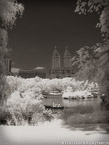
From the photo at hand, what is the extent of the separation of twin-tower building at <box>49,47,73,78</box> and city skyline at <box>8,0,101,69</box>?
0.11 m

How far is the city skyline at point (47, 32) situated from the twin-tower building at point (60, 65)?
0.11 m

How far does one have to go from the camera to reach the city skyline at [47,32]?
559 cm

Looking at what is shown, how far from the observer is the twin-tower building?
595 centimetres

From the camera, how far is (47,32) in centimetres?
619

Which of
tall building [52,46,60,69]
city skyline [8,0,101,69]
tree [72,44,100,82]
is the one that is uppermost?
city skyline [8,0,101,69]

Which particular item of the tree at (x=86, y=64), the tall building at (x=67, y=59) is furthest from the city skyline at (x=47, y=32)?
the tree at (x=86, y=64)

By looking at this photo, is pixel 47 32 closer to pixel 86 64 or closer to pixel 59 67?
pixel 59 67

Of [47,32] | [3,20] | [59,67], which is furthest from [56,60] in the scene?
[3,20]

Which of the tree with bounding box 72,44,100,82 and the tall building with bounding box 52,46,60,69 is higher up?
the tall building with bounding box 52,46,60,69

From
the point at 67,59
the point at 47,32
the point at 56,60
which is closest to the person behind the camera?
the point at 67,59

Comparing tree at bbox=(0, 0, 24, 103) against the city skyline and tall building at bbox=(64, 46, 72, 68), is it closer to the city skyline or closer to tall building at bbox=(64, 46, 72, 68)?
the city skyline

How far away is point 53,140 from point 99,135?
0.75 metres

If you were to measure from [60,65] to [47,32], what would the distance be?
901 mm

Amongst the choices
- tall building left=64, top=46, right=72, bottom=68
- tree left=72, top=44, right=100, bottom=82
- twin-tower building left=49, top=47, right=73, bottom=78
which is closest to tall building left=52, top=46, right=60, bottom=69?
twin-tower building left=49, top=47, right=73, bottom=78
